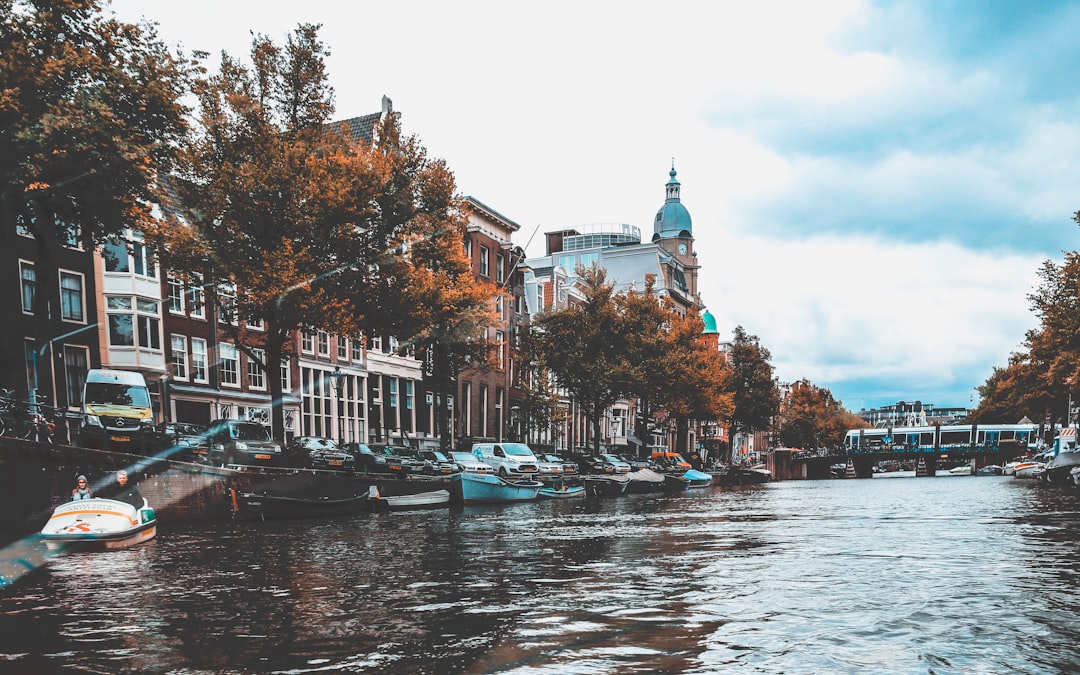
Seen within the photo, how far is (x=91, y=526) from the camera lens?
23.5 m

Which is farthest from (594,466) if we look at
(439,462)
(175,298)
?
(175,298)

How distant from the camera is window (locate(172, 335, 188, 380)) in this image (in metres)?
47.7

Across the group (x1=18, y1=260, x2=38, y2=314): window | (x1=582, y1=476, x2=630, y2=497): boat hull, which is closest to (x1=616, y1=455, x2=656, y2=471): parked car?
(x1=582, y1=476, x2=630, y2=497): boat hull

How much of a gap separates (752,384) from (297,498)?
79.4 meters

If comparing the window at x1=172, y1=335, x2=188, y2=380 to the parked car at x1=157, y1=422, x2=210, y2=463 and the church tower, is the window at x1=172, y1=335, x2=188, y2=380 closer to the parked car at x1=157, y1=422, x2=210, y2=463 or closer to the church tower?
the parked car at x1=157, y1=422, x2=210, y2=463

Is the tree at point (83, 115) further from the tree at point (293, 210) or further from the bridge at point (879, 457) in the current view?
the bridge at point (879, 457)

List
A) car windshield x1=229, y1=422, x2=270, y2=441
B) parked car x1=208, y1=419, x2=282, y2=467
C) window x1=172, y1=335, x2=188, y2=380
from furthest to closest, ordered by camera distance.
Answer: window x1=172, y1=335, x2=188, y2=380, car windshield x1=229, y1=422, x2=270, y2=441, parked car x1=208, y1=419, x2=282, y2=467

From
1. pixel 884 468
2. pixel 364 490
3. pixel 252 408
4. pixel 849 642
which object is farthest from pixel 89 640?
pixel 884 468

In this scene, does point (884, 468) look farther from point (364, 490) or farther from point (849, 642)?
point (849, 642)

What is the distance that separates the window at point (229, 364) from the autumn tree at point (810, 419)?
10551 cm

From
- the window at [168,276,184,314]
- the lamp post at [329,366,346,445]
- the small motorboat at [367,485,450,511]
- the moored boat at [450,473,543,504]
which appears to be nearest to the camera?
the small motorboat at [367,485,450,511]

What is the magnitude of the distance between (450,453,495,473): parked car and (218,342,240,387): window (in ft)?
43.9

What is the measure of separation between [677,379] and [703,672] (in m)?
63.3

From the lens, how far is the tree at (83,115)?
87.1 feet
